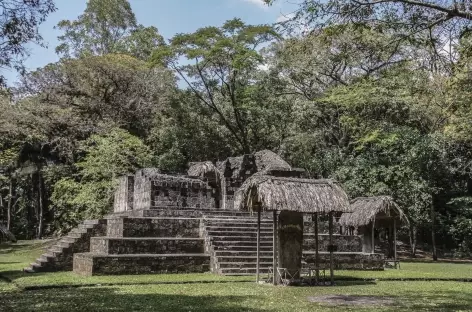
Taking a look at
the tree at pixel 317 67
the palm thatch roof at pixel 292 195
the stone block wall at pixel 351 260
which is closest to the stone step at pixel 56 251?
the palm thatch roof at pixel 292 195

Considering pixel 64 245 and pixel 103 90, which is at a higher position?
pixel 103 90

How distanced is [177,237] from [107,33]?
2861 cm

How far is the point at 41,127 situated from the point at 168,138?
718 centimetres

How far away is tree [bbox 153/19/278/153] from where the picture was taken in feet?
94.3

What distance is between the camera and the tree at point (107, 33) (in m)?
38.2

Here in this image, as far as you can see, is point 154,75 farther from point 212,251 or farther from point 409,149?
point 212,251

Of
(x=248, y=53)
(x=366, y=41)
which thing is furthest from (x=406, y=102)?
(x=248, y=53)

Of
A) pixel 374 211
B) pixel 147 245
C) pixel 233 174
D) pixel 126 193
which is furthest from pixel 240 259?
pixel 374 211

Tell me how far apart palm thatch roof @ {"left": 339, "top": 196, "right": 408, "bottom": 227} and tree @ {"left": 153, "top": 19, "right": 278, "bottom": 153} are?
11.4 metres

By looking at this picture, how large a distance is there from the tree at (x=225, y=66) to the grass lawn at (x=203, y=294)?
1686 cm

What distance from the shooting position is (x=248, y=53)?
2817 centimetres

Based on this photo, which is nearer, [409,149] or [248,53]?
[409,149]

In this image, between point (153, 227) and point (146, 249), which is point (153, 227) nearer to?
point (153, 227)

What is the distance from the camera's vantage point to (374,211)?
65.3 ft
